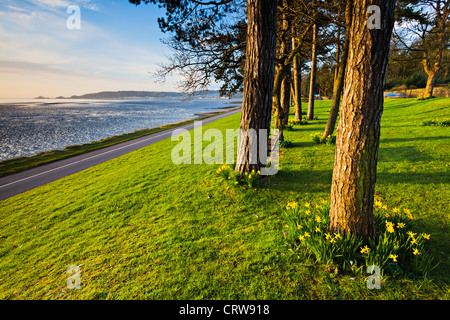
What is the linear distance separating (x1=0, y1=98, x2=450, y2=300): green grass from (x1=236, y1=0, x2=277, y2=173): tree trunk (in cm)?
117

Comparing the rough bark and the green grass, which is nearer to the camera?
the green grass

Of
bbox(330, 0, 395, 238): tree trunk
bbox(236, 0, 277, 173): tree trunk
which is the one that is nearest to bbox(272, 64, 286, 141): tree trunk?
bbox(236, 0, 277, 173): tree trunk

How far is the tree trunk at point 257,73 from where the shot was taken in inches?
181

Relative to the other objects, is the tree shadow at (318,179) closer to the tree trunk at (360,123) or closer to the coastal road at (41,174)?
the tree trunk at (360,123)

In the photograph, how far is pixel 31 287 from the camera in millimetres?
3098

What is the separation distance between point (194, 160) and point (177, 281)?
578 cm

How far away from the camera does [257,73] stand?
4.75 m

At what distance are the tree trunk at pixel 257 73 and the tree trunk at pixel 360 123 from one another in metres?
2.37

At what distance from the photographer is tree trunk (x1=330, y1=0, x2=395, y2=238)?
2367 millimetres

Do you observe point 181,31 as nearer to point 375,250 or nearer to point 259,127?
point 259,127

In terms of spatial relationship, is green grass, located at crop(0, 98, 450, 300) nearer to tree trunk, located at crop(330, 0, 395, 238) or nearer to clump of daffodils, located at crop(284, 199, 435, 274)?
clump of daffodils, located at crop(284, 199, 435, 274)

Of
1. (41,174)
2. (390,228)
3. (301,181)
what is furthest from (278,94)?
(41,174)

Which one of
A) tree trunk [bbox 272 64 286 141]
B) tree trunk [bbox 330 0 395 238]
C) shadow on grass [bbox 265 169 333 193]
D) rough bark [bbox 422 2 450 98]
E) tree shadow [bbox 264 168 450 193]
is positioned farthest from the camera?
rough bark [bbox 422 2 450 98]
